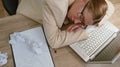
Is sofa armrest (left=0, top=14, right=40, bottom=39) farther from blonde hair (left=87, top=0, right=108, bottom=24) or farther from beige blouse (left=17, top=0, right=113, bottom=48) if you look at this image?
blonde hair (left=87, top=0, right=108, bottom=24)

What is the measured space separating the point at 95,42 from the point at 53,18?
260 millimetres

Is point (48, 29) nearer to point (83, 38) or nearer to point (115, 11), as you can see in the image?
point (83, 38)

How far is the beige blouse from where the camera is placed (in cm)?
85

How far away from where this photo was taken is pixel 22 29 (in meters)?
1.01

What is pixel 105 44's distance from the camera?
963mm

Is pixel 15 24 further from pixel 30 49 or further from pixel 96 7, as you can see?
pixel 96 7

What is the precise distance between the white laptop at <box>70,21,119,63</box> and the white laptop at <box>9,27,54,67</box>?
15 cm

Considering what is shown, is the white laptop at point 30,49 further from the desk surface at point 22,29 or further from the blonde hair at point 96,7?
the blonde hair at point 96,7

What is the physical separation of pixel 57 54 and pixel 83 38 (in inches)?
6.3

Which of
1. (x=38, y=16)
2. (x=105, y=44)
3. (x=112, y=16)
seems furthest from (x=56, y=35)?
(x=112, y=16)

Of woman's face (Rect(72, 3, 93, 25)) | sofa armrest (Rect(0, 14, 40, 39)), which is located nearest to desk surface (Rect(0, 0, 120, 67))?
sofa armrest (Rect(0, 14, 40, 39))

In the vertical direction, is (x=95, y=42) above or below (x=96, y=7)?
below

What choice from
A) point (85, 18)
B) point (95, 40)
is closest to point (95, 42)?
point (95, 40)

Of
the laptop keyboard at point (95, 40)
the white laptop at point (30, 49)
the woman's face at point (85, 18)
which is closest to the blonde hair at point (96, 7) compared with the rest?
the woman's face at point (85, 18)
